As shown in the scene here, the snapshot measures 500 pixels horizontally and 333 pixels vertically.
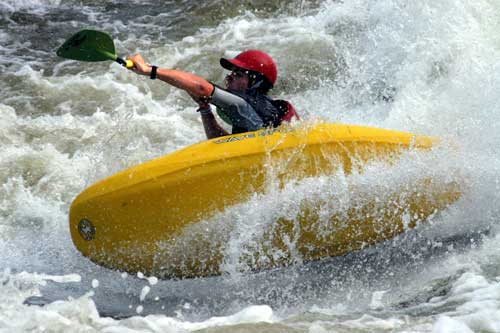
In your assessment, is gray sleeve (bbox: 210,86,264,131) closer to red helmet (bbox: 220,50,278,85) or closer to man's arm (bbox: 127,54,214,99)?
man's arm (bbox: 127,54,214,99)

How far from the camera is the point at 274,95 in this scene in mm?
7566

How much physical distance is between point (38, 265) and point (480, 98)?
315 cm

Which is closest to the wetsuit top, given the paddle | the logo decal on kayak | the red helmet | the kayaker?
the kayaker

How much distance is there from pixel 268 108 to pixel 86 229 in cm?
123

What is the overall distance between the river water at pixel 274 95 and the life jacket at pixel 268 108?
179mm

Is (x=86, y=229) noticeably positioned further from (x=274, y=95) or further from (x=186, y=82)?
(x=274, y=95)

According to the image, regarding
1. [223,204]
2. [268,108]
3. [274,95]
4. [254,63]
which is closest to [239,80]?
[254,63]

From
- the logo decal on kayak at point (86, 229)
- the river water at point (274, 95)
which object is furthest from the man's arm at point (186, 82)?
the logo decal on kayak at point (86, 229)

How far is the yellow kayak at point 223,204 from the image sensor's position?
3.89 metres

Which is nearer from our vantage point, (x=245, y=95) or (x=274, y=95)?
(x=245, y=95)

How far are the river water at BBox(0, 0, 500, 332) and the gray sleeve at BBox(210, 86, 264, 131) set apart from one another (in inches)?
12.7

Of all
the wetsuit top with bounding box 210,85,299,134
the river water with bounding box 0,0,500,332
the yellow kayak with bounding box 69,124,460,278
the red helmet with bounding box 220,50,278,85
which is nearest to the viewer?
the river water with bounding box 0,0,500,332

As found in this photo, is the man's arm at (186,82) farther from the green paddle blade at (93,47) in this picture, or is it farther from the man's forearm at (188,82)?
the green paddle blade at (93,47)

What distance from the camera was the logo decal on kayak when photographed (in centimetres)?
405
